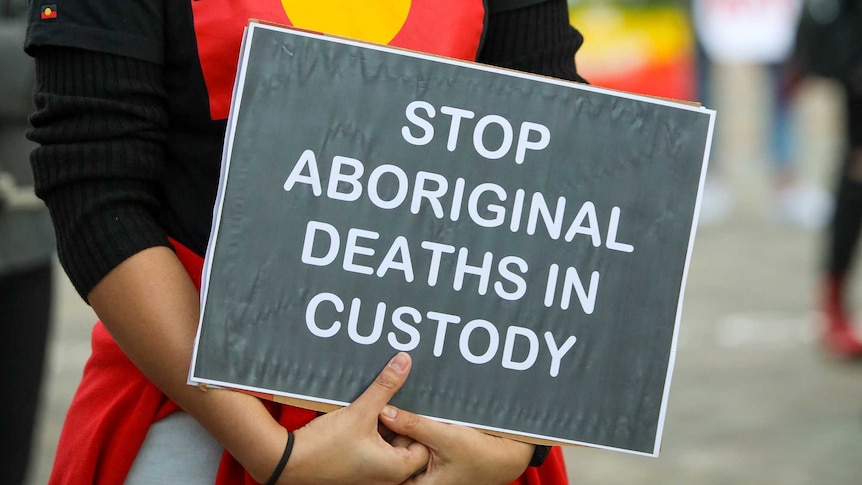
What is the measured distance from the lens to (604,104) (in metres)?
1.42

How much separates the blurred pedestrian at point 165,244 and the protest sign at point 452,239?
0.16 feet

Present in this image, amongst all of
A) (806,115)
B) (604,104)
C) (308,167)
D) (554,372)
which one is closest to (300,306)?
(308,167)

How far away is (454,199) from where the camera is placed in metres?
1.39

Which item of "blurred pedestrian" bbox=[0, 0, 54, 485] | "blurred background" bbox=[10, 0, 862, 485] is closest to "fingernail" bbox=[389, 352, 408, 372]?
"blurred pedestrian" bbox=[0, 0, 54, 485]

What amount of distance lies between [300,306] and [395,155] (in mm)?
202

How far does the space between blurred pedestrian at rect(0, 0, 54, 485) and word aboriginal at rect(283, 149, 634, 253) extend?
4.34 ft

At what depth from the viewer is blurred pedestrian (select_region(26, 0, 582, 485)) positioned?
136 centimetres

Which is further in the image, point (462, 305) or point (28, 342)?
point (28, 342)

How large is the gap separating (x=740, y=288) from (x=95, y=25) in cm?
534

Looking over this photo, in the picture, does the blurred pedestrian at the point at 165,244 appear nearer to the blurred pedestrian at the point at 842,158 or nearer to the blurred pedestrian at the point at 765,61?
the blurred pedestrian at the point at 842,158

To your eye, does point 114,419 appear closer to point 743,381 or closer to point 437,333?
point 437,333

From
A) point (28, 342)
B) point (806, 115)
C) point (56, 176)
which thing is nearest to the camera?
point (56, 176)

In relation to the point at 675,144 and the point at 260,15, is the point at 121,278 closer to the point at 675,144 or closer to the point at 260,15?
the point at 260,15

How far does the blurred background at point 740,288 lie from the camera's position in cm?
394
